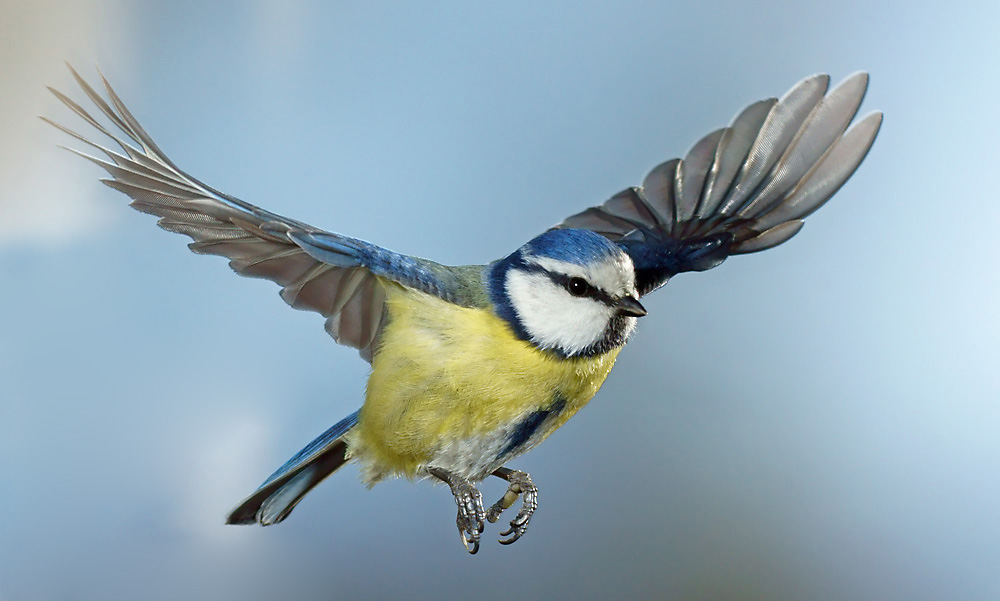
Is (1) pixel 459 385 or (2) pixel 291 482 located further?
(2) pixel 291 482

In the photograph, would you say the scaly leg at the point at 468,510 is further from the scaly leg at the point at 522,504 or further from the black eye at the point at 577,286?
the black eye at the point at 577,286

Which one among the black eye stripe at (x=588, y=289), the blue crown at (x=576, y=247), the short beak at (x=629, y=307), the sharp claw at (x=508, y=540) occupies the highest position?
the blue crown at (x=576, y=247)

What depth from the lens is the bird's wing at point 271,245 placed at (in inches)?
33.2

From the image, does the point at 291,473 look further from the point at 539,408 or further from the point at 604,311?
the point at 604,311

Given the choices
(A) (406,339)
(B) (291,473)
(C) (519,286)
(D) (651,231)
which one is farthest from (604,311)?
(B) (291,473)

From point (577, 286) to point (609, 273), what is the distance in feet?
0.11

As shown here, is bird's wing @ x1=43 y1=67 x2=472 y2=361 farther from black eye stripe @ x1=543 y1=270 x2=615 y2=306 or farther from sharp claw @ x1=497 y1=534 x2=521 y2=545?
sharp claw @ x1=497 y1=534 x2=521 y2=545

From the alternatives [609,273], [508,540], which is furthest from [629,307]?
[508,540]

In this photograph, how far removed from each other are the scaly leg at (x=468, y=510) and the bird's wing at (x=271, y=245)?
18 cm

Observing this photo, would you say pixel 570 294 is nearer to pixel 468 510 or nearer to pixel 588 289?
pixel 588 289

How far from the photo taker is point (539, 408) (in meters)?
0.93

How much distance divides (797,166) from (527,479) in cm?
46

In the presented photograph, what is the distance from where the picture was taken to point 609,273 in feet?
2.85

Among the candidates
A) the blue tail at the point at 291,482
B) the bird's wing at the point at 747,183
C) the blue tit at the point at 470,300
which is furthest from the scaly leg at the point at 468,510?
the bird's wing at the point at 747,183
